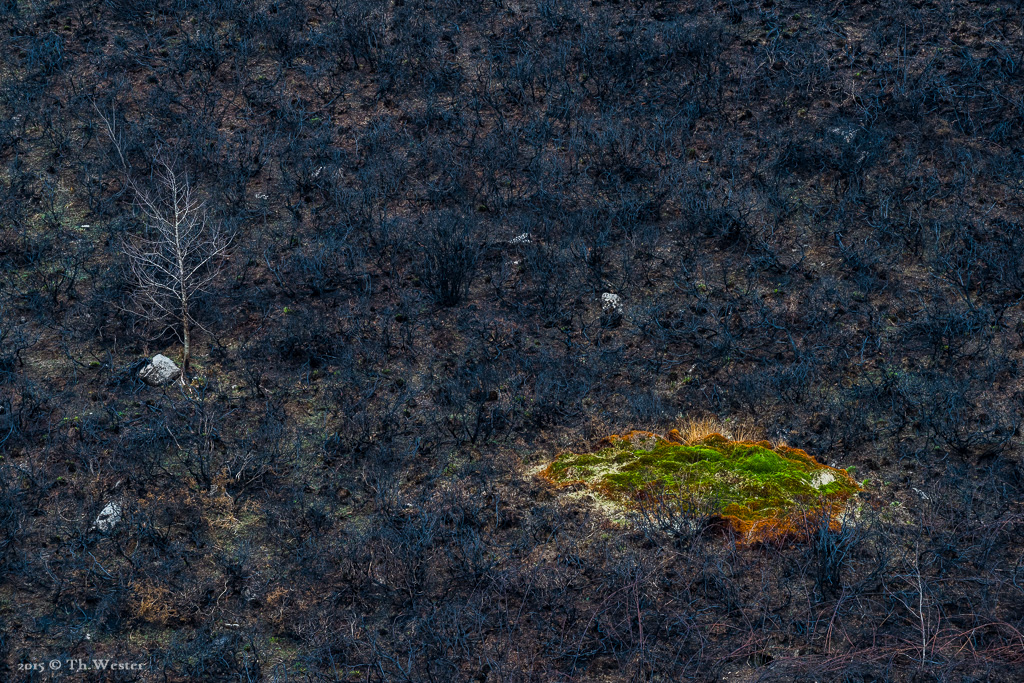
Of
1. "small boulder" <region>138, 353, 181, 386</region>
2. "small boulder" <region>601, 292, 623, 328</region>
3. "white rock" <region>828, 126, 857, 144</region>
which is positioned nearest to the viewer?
"small boulder" <region>138, 353, 181, 386</region>

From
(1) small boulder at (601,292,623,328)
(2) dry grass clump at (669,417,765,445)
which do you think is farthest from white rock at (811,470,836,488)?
(1) small boulder at (601,292,623,328)

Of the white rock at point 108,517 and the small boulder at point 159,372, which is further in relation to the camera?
the small boulder at point 159,372

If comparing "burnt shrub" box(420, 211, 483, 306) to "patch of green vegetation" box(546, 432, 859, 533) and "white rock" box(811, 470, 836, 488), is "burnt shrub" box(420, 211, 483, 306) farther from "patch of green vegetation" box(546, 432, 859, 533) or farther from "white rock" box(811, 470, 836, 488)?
"white rock" box(811, 470, 836, 488)

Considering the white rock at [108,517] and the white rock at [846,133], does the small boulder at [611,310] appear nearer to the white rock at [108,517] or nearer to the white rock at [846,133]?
the white rock at [846,133]

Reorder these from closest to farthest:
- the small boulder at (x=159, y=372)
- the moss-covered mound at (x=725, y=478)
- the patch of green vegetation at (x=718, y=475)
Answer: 1. the moss-covered mound at (x=725, y=478)
2. the patch of green vegetation at (x=718, y=475)
3. the small boulder at (x=159, y=372)

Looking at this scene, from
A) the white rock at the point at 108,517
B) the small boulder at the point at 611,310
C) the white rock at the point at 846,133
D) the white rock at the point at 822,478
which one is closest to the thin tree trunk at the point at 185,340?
the white rock at the point at 108,517
